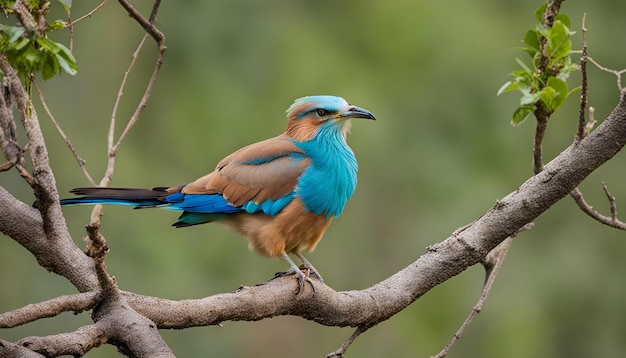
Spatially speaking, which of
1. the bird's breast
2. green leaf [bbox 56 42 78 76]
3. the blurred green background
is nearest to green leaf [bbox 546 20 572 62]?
the bird's breast

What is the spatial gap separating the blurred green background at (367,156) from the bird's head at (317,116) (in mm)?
4036

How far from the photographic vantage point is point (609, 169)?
353 inches

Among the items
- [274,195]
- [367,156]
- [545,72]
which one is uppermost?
[367,156]

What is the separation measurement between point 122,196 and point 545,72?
1605 millimetres

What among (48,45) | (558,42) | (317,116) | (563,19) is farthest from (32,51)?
(317,116)

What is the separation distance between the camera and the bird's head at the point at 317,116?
4.44 m

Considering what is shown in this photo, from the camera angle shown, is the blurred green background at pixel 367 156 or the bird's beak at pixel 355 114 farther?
the blurred green background at pixel 367 156

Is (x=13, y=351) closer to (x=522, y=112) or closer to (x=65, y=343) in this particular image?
(x=65, y=343)

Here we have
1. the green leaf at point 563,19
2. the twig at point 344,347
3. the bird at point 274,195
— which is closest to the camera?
the green leaf at point 563,19

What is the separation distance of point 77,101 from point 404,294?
21.7 ft

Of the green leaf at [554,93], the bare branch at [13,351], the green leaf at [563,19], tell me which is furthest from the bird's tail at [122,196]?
the green leaf at [563,19]

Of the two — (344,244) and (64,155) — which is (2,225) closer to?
(64,155)

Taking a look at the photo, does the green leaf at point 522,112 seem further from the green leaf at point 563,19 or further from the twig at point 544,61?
the green leaf at point 563,19

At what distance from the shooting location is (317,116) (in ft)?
14.6
